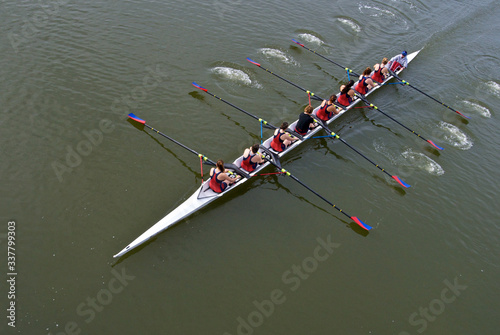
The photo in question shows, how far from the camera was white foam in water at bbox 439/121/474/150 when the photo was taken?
1633 cm

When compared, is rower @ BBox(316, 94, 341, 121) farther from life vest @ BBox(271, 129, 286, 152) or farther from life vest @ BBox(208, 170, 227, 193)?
life vest @ BBox(208, 170, 227, 193)

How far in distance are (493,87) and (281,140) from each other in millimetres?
15039

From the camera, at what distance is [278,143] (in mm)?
13625

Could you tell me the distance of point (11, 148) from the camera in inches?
476

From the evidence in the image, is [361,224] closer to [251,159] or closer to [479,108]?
[251,159]

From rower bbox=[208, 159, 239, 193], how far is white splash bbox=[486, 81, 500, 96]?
17.3 metres

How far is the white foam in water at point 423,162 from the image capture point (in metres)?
14.8

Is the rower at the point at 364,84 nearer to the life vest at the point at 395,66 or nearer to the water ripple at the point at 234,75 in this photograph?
the life vest at the point at 395,66

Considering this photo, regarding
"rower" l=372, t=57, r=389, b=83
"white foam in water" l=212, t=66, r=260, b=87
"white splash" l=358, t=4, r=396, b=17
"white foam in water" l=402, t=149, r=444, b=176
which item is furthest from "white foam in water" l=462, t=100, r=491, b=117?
"white foam in water" l=212, t=66, r=260, b=87

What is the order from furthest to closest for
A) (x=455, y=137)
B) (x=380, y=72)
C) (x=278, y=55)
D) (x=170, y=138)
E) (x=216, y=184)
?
(x=278, y=55) → (x=380, y=72) → (x=455, y=137) → (x=170, y=138) → (x=216, y=184)

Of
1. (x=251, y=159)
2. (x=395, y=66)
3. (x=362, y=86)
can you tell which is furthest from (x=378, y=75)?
(x=251, y=159)

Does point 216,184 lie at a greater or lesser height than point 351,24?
lesser

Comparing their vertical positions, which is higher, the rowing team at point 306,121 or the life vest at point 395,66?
the life vest at point 395,66

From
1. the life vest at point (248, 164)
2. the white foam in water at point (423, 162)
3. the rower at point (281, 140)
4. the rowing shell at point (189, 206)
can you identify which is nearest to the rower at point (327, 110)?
the rower at point (281, 140)
